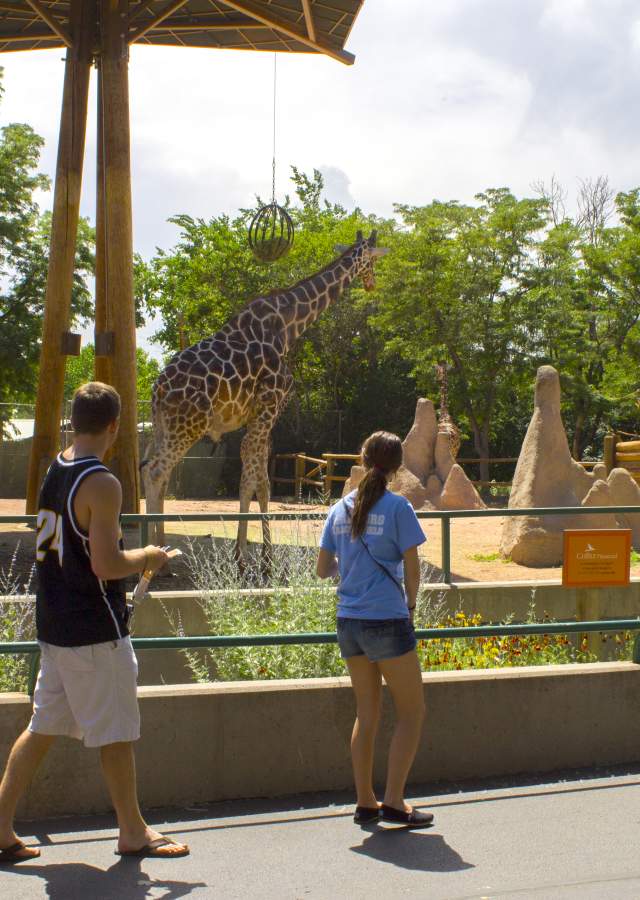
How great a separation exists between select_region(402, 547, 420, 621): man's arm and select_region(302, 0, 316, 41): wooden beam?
9.60 meters

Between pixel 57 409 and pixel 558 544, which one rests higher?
pixel 57 409

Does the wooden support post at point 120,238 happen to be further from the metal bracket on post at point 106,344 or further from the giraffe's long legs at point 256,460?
the giraffe's long legs at point 256,460

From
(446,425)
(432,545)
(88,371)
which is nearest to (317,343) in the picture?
(446,425)

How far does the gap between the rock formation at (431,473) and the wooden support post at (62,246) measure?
8114 mm

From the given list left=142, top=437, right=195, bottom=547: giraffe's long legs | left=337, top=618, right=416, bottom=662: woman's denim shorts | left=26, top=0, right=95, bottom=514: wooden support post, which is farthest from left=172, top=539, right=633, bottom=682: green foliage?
left=26, top=0, right=95, bottom=514: wooden support post

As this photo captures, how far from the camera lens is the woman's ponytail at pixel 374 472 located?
473 centimetres

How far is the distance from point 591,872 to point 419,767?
140 centimetres

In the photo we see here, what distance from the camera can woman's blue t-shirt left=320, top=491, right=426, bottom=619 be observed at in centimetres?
466

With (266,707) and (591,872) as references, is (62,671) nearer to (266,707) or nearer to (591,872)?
(266,707)

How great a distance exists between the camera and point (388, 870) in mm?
Answer: 4242

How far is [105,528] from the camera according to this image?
4062 millimetres

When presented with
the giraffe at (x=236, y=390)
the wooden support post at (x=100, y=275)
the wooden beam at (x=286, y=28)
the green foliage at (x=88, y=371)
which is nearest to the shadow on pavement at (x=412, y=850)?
the giraffe at (x=236, y=390)

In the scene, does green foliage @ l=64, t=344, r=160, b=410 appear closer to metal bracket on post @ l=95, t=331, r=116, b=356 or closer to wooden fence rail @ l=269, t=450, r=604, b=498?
wooden fence rail @ l=269, t=450, r=604, b=498

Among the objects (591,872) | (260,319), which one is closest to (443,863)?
(591,872)
